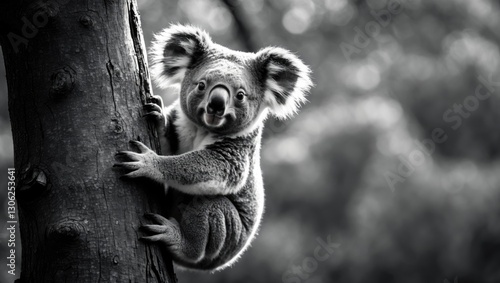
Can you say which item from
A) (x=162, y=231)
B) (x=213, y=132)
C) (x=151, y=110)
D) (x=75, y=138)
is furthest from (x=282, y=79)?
(x=75, y=138)

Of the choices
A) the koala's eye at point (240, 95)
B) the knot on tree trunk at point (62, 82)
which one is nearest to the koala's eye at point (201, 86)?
the koala's eye at point (240, 95)

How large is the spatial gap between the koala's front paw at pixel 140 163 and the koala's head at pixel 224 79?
0.50 metres

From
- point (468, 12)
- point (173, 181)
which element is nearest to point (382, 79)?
point (468, 12)

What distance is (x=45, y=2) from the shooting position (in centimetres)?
195

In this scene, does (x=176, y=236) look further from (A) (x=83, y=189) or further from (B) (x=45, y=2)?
(B) (x=45, y=2)

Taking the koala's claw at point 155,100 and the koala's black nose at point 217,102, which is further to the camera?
→ the koala's black nose at point 217,102

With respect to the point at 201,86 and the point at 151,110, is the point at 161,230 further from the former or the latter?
the point at 201,86

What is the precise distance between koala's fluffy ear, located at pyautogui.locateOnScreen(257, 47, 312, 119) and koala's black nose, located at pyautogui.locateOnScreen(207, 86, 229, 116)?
431 millimetres

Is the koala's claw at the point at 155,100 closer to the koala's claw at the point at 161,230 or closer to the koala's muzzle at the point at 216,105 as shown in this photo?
the koala's muzzle at the point at 216,105

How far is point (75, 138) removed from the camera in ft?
6.18

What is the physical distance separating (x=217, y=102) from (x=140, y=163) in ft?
2.09

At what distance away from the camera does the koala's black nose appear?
8.38 ft

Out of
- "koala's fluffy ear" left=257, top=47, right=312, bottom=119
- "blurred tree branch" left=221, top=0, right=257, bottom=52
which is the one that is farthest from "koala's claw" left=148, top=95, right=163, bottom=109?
"blurred tree branch" left=221, top=0, right=257, bottom=52

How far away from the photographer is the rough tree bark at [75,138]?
5.91 feet
